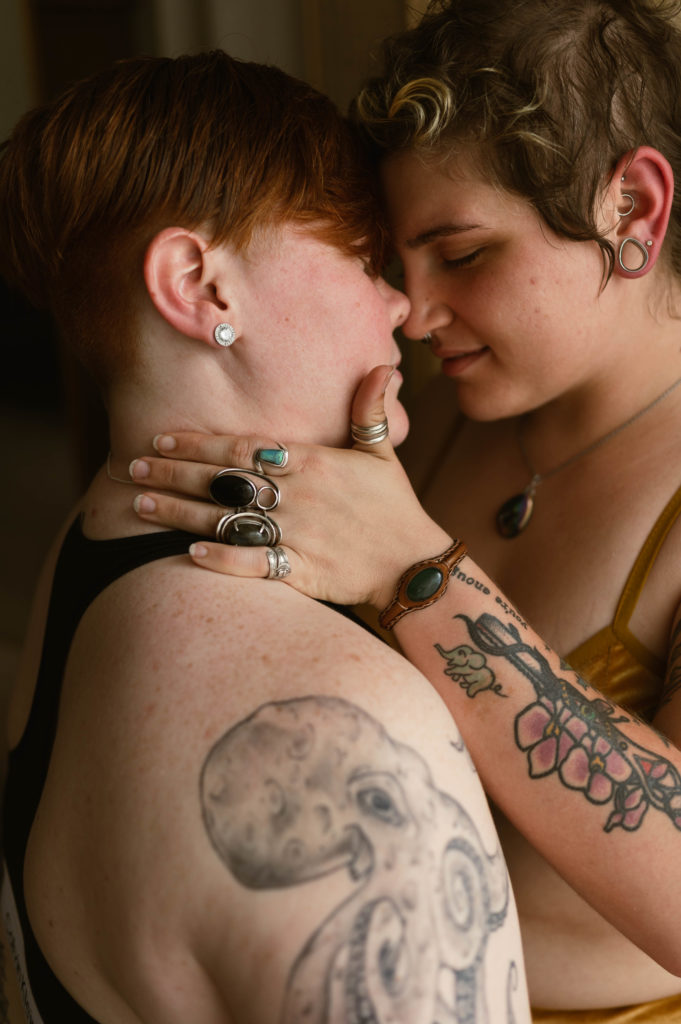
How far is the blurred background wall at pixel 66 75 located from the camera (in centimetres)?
195

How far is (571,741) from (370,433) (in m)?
0.41

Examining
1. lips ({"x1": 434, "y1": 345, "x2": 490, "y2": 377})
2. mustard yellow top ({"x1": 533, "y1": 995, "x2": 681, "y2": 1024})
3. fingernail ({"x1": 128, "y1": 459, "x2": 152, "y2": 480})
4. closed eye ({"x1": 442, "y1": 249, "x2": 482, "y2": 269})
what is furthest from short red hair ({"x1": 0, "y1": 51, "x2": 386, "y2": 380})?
mustard yellow top ({"x1": 533, "y1": 995, "x2": 681, "y2": 1024})

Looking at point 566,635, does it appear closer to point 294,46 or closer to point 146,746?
point 146,746

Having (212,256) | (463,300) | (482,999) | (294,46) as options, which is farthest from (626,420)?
(294,46)

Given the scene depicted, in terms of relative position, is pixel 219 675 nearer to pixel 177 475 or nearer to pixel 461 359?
pixel 177 475

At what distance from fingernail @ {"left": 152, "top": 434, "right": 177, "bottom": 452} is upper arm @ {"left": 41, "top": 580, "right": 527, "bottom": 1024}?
0.78 feet

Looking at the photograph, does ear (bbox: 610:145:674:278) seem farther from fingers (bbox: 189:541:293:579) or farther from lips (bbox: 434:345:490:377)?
fingers (bbox: 189:541:293:579)

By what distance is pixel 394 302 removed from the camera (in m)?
1.16

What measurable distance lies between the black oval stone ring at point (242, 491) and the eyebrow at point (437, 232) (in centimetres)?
41

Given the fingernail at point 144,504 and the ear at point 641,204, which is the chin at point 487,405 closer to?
the ear at point 641,204

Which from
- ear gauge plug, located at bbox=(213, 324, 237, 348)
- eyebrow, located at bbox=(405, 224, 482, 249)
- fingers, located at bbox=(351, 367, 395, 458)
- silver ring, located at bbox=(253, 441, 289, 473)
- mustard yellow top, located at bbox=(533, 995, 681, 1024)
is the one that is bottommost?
mustard yellow top, located at bbox=(533, 995, 681, 1024)

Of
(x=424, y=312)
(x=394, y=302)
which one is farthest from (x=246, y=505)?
(x=424, y=312)

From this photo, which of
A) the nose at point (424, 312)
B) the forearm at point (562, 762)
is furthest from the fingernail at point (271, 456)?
the nose at point (424, 312)

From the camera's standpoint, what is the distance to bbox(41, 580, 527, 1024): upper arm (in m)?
0.69
